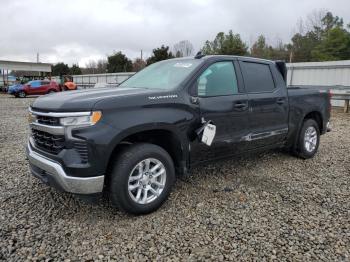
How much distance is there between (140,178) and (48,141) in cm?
106

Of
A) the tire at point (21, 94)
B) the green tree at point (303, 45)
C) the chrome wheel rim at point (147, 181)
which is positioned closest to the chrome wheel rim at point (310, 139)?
the chrome wheel rim at point (147, 181)

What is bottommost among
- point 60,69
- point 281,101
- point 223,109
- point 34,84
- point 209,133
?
point 209,133

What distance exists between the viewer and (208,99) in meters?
3.96

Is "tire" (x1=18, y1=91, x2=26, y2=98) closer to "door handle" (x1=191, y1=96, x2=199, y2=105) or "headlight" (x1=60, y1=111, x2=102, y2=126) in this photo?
"door handle" (x1=191, y1=96, x2=199, y2=105)

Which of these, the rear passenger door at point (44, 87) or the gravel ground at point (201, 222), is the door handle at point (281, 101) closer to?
the gravel ground at point (201, 222)

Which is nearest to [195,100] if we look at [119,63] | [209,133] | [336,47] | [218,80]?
[209,133]

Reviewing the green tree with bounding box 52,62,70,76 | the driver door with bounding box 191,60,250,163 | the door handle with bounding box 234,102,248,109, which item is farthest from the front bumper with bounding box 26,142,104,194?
the green tree with bounding box 52,62,70,76

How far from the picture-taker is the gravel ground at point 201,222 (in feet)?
9.43

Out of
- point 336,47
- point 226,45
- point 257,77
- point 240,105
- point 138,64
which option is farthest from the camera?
point 138,64

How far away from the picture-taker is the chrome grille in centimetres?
316

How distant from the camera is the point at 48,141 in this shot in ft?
11.0

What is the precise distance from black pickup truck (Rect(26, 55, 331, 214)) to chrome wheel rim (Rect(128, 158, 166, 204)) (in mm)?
11

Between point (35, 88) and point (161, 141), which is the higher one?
point (35, 88)

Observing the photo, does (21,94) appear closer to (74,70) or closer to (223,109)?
(223,109)
